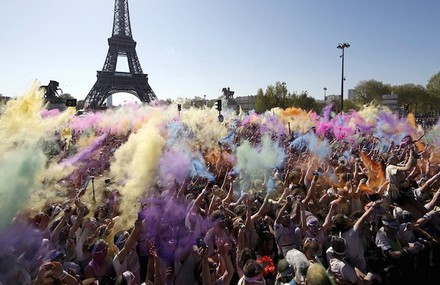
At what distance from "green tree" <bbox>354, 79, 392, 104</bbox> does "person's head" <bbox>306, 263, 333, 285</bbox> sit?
77288 millimetres

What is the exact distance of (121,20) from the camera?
73375 millimetres

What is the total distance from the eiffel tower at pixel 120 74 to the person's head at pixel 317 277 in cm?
6203

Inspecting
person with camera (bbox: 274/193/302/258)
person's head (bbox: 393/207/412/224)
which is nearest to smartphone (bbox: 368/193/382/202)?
person's head (bbox: 393/207/412/224)

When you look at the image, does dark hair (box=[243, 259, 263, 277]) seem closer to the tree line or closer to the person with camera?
the person with camera

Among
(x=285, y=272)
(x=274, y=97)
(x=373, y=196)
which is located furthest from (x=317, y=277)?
(x=274, y=97)

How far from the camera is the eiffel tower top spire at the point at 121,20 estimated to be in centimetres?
7262

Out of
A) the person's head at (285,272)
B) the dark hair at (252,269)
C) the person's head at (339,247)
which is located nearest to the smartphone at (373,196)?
the person's head at (339,247)

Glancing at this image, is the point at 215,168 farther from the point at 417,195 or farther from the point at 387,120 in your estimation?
the point at 387,120

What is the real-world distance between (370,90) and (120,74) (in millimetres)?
50799

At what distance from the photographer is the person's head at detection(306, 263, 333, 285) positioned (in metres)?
2.75

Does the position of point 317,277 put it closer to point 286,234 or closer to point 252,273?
point 252,273

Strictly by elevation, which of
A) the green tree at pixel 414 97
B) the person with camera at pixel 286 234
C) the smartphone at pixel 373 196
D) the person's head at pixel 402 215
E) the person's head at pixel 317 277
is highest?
the green tree at pixel 414 97

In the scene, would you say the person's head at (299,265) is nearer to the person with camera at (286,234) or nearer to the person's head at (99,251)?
the person with camera at (286,234)

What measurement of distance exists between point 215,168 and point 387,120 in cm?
996
